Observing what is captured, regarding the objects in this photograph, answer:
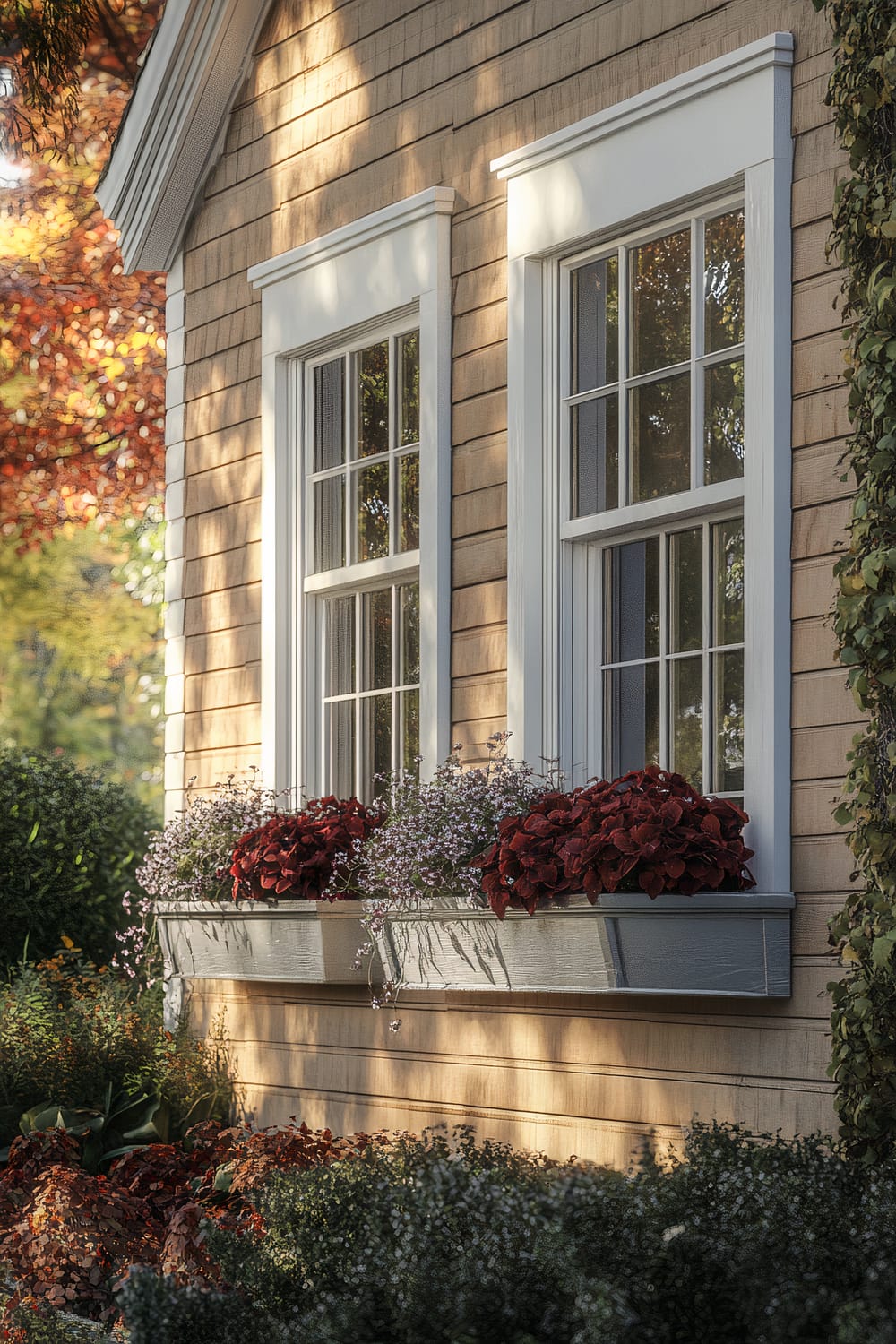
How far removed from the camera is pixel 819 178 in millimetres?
4652

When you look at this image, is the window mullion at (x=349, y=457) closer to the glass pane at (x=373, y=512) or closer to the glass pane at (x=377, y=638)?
the glass pane at (x=373, y=512)

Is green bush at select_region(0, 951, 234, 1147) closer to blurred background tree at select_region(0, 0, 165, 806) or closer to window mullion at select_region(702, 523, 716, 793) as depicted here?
window mullion at select_region(702, 523, 716, 793)

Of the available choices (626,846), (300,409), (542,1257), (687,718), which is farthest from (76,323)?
(542,1257)

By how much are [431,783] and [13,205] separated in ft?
33.8

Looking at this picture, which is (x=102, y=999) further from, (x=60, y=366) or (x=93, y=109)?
(x=93, y=109)

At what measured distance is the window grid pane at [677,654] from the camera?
195 inches

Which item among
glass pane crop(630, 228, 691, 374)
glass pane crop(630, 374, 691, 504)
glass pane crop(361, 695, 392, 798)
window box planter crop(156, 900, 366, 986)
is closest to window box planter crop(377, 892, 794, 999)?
window box planter crop(156, 900, 366, 986)

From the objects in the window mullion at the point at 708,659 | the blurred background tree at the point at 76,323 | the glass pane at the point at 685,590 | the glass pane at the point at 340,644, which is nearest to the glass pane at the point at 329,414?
the glass pane at the point at 340,644

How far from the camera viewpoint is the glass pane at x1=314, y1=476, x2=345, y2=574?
664 centimetres

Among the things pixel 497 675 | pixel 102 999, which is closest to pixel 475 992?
pixel 497 675

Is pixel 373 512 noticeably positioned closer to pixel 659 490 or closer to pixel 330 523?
pixel 330 523

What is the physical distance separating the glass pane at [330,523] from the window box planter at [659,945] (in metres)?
2.09

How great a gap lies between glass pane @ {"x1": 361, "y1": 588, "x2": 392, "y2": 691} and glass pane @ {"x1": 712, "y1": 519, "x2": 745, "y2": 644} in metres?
1.71

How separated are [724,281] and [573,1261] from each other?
286 cm
